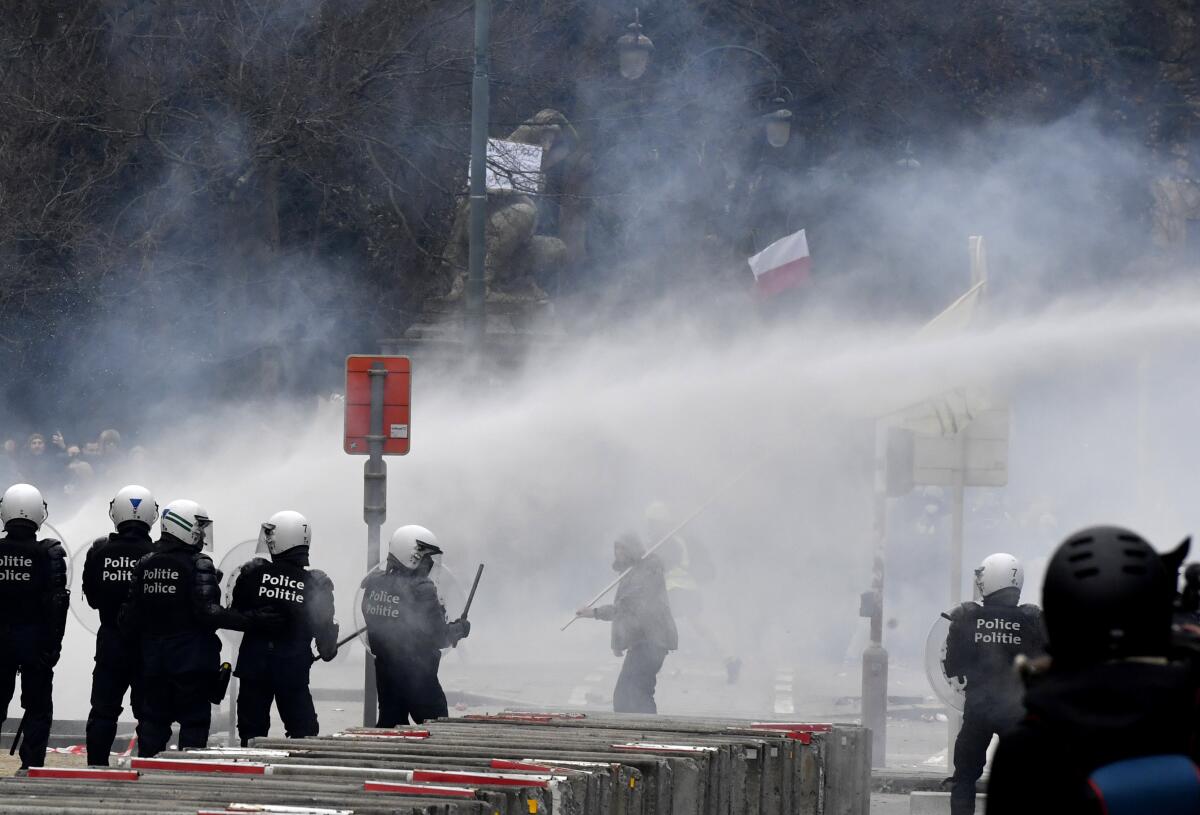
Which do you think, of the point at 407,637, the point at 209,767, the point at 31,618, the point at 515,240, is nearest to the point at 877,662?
the point at 407,637

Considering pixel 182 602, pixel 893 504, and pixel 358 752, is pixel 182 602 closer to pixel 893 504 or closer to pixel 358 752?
pixel 358 752

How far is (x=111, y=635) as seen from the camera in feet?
32.2

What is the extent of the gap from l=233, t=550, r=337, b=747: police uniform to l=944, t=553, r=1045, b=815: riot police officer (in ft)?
9.32

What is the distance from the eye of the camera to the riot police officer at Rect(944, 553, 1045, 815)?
914cm

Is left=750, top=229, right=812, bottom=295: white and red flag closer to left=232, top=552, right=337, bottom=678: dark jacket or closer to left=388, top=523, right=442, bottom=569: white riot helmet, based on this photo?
left=388, top=523, right=442, bottom=569: white riot helmet

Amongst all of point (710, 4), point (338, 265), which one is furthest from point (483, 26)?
point (710, 4)

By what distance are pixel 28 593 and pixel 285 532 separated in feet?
4.90

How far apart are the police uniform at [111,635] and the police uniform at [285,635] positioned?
643 mm

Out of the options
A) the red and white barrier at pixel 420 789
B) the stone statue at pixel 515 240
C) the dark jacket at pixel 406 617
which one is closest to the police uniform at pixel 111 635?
the dark jacket at pixel 406 617

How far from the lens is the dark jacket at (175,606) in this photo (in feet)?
30.9

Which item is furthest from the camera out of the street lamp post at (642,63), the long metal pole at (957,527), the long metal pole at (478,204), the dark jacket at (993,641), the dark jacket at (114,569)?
the street lamp post at (642,63)

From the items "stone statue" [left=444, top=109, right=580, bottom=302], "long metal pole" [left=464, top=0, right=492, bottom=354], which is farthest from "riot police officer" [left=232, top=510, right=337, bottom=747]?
"stone statue" [left=444, top=109, right=580, bottom=302]

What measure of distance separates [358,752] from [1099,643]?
3887 mm

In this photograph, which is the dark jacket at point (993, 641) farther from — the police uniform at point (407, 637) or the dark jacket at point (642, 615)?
the dark jacket at point (642, 615)
